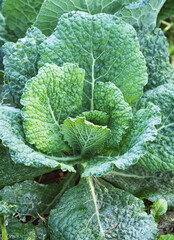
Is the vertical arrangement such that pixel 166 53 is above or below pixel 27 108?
above

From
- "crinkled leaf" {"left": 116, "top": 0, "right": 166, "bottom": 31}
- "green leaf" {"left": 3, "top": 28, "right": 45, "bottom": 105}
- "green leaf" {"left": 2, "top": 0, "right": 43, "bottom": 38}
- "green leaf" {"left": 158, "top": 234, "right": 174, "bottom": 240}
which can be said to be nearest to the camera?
"green leaf" {"left": 158, "top": 234, "right": 174, "bottom": 240}

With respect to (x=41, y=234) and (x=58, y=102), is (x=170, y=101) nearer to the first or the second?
(x=58, y=102)

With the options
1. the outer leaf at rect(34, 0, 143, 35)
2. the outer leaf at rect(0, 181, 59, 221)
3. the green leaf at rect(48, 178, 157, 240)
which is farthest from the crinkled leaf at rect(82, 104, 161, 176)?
the outer leaf at rect(34, 0, 143, 35)

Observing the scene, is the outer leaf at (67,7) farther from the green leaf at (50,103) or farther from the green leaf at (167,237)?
the green leaf at (167,237)

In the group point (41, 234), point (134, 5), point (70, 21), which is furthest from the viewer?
point (134, 5)

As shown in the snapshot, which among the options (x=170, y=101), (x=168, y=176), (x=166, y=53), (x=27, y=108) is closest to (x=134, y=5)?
(x=166, y=53)

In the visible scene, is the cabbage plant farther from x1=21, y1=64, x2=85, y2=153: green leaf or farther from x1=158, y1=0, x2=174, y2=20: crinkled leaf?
x1=158, y1=0, x2=174, y2=20: crinkled leaf

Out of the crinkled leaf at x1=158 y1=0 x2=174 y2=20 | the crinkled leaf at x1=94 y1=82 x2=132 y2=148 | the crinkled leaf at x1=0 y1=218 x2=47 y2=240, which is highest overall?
the crinkled leaf at x1=158 y1=0 x2=174 y2=20
